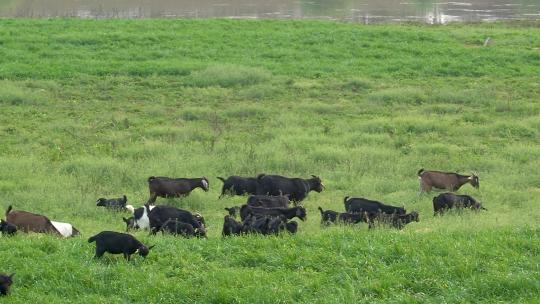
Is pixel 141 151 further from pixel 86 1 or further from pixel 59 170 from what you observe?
pixel 86 1

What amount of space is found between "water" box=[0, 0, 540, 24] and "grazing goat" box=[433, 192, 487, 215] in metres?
24.7

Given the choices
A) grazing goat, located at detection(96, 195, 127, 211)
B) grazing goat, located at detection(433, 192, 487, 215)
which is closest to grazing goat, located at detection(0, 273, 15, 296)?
grazing goat, located at detection(96, 195, 127, 211)

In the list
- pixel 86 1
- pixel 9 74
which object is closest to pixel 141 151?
pixel 9 74

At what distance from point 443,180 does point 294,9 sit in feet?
97.9

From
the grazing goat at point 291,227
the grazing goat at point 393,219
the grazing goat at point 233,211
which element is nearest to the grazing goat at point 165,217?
the grazing goat at point 233,211

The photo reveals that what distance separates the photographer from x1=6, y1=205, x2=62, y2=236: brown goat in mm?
10617

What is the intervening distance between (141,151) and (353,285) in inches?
333

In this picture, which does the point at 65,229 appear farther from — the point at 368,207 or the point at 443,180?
the point at 443,180

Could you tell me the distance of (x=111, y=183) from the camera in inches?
560

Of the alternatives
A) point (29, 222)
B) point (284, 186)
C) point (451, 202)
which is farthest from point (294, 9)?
point (29, 222)

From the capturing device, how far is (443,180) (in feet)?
45.5

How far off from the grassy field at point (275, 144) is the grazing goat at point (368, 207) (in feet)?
1.71

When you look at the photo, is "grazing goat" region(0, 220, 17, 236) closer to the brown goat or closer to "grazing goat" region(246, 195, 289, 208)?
the brown goat

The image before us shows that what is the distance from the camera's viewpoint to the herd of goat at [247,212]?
10070 millimetres
